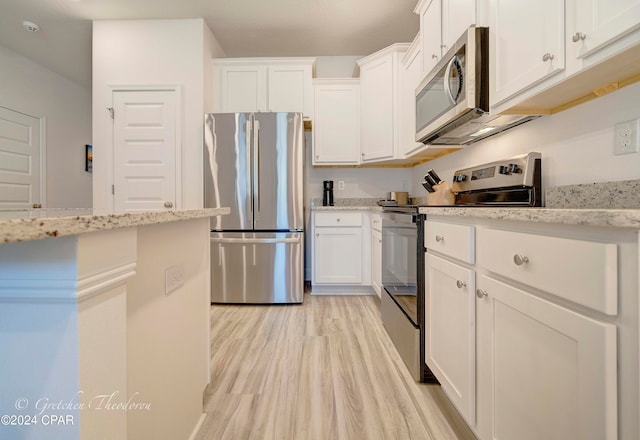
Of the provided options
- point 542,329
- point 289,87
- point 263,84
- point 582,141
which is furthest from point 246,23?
point 542,329

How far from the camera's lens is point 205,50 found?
302 centimetres

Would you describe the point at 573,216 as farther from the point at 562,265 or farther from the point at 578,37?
the point at 578,37

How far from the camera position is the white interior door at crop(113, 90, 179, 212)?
9.77 feet

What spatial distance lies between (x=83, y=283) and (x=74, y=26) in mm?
3990

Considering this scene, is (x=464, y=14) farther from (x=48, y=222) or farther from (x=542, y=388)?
(x=48, y=222)

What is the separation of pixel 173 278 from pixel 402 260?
1.33 metres

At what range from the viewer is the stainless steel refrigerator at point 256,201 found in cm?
286

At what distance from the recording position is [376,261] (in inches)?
112

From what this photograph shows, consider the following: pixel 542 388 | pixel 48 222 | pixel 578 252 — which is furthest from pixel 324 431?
pixel 48 222

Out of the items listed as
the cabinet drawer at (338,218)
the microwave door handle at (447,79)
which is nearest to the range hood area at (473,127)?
the microwave door handle at (447,79)

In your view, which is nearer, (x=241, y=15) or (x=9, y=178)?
(x=241, y=15)

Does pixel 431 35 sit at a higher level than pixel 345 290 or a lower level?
higher

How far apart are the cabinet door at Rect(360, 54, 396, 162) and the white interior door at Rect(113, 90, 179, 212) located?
200 cm

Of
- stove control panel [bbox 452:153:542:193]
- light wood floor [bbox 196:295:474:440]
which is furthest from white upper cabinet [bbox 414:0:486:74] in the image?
light wood floor [bbox 196:295:474:440]
